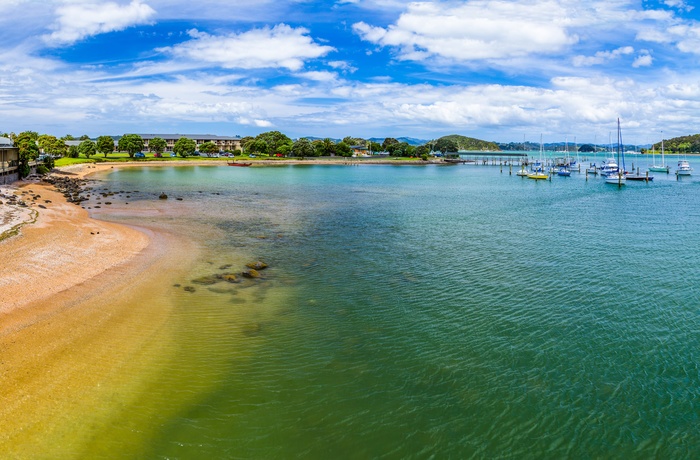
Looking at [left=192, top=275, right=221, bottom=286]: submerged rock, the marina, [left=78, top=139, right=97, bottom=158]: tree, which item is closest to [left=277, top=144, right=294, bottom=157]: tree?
[left=78, top=139, right=97, bottom=158]: tree

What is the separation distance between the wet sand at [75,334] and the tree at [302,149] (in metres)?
153

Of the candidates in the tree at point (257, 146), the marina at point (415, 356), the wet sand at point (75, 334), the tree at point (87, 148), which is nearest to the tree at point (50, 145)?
the tree at point (87, 148)

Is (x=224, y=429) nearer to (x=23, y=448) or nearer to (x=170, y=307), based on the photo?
Result: (x=23, y=448)

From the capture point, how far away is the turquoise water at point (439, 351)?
1194 centimetres

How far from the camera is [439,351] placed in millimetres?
16469

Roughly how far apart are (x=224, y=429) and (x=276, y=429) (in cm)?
139

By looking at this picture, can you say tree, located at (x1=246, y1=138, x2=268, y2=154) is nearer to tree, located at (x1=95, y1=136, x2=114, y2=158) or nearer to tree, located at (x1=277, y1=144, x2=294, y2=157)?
tree, located at (x1=277, y1=144, x2=294, y2=157)

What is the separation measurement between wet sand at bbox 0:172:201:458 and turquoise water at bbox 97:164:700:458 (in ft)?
4.00

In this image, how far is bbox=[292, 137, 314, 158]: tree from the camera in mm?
180350

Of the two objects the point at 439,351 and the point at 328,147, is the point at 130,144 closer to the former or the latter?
the point at 328,147

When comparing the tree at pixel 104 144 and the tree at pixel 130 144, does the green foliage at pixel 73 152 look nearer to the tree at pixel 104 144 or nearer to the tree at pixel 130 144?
the tree at pixel 104 144

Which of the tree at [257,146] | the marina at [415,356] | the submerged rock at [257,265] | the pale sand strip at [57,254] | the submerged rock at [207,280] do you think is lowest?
the marina at [415,356]

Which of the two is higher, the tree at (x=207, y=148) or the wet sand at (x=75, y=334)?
the tree at (x=207, y=148)

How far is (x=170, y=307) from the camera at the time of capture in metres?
20.0
